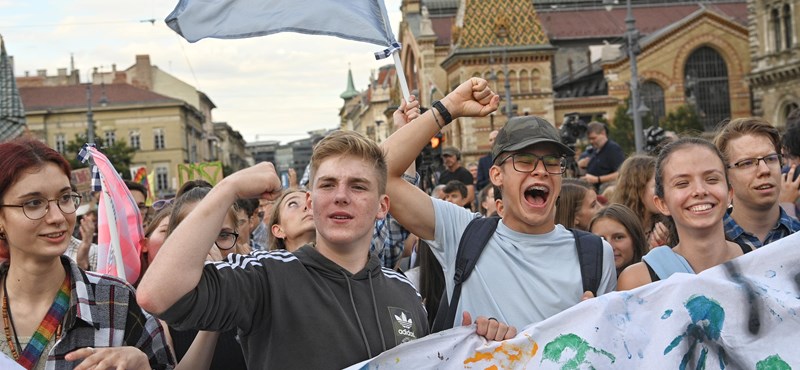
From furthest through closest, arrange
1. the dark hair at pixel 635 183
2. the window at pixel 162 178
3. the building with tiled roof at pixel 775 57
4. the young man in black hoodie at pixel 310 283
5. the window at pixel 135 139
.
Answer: the window at pixel 162 178
the window at pixel 135 139
the building with tiled roof at pixel 775 57
the dark hair at pixel 635 183
the young man in black hoodie at pixel 310 283

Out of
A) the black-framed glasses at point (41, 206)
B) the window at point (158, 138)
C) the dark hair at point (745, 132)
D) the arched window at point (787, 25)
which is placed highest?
the arched window at point (787, 25)

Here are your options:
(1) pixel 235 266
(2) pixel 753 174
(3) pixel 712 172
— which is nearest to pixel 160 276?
(1) pixel 235 266

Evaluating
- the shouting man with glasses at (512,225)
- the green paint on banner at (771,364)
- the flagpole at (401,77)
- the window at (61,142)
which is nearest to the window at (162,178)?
the window at (61,142)

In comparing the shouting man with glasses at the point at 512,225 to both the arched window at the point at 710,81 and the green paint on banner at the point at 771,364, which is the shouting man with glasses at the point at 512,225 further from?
the arched window at the point at 710,81

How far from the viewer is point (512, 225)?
4262 millimetres

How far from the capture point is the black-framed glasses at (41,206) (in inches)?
145

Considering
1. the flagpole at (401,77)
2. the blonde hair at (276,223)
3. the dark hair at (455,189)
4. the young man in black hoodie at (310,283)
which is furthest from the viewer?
the dark hair at (455,189)

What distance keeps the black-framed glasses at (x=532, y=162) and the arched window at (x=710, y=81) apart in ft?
205

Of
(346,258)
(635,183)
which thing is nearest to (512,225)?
(346,258)

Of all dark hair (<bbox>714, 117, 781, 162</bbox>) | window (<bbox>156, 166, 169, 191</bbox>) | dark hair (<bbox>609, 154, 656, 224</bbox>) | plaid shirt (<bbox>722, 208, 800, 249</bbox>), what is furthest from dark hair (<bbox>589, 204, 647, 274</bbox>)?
window (<bbox>156, 166, 169, 191</bbox>)

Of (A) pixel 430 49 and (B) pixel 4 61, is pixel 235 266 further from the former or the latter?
(A) pixel 430 49

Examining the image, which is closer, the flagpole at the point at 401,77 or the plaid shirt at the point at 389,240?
the flagpole at the point at 401,77

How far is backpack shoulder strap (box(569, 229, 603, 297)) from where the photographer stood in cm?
410

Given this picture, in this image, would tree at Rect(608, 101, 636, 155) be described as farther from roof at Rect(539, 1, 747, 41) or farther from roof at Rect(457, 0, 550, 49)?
roof at Rect(539, 1, 747, 41)
